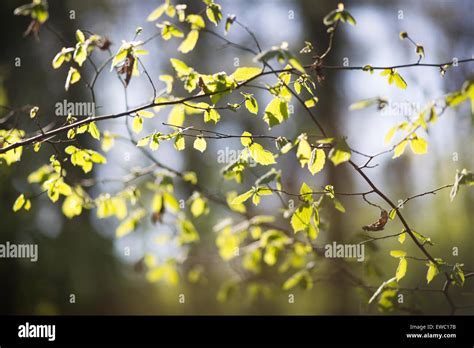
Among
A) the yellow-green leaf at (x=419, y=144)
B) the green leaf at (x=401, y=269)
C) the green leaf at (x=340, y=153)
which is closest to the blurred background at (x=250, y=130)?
the green leaf at (x=401, y=269)

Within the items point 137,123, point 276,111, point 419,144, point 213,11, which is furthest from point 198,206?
point 419,144

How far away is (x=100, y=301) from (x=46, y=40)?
3.30 metres

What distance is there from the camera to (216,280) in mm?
6617

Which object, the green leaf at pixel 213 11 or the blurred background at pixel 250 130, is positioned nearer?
the green leaf at pixel 213 11

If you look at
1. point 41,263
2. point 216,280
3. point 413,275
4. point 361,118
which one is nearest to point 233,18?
point 361,118

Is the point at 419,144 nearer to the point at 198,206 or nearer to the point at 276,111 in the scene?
the point at 276,111

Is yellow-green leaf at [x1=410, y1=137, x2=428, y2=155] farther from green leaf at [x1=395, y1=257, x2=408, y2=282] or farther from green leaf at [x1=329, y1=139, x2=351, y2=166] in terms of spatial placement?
green leaf at [x1=395, y1=257, x2=408, y2=282]

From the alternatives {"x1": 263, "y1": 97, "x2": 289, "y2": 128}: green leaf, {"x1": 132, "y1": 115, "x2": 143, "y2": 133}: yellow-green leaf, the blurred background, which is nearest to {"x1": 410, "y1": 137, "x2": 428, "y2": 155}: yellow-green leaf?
{"x1": 263, "y1": 97, "x2": 289, "y2": 128}: green leaf

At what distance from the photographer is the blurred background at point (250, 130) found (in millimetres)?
3961

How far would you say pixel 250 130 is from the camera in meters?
4.88

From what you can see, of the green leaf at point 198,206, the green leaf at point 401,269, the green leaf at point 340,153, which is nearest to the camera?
the green leaf at point 340,153

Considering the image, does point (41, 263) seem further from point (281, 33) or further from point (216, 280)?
point (281, 33)

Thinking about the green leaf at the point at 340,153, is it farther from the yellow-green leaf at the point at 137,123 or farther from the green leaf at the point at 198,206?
the green leaf at the point at 198,206

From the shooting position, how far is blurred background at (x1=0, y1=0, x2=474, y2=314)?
3.96m
